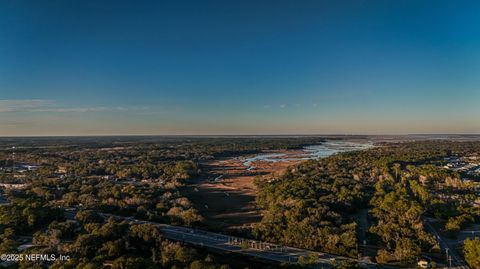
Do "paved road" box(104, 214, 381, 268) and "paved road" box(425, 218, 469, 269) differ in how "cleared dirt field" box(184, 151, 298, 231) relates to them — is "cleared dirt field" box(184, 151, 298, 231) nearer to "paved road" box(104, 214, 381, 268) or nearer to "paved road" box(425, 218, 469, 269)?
"paved road" box(104, 214, 381, 268)

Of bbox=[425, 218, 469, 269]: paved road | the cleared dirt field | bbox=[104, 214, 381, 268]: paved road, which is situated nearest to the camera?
bbox=[425, 218, 469, 269]: paved road

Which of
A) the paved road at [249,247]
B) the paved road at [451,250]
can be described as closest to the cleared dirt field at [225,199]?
the paved road at [249,247]

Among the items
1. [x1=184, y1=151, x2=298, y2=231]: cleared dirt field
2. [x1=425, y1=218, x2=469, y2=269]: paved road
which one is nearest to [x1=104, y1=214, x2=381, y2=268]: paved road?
[x1=184, y1=151, x2=298, y2=231]: cleared dirt field

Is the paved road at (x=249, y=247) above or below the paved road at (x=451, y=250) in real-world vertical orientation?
above

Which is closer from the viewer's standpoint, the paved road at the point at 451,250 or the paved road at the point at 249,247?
the paved road at the point at 451,250

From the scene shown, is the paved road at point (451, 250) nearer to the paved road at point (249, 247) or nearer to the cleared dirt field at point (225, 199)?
the paved road at point (249, 247)

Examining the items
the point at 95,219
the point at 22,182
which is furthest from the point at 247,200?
the point at 22,182

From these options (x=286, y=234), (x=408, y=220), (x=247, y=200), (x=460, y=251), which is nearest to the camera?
(x=460, y=251)

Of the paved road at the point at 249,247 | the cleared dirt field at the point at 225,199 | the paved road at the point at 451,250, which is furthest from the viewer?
the cleared dirt field at the point at 225,199

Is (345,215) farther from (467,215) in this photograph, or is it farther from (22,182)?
(22,182)

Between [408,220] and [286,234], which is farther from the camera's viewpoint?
[408,220]

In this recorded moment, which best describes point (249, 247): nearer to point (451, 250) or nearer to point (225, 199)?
point (451, 250)
